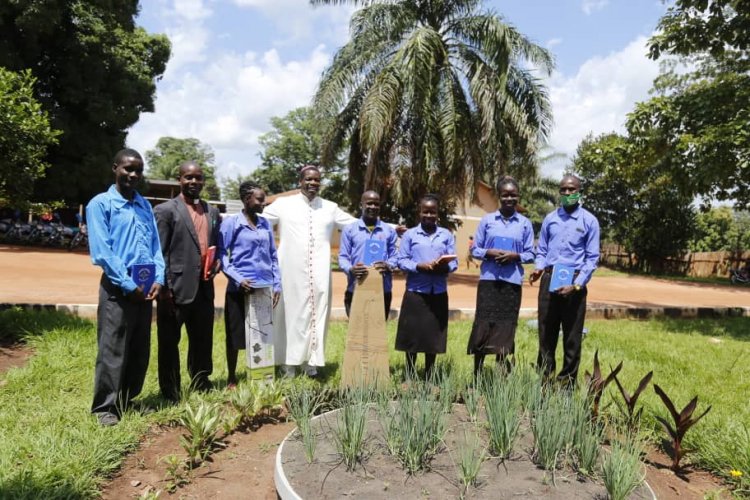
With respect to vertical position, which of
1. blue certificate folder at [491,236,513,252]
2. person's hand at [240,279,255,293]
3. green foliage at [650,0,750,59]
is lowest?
person's hand at [240,279,255,293]

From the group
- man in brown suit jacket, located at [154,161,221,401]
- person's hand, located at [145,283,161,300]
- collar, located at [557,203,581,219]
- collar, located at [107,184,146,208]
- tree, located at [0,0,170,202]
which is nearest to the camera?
collar, located at [107,184,146,208]

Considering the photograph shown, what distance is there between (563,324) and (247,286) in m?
2.73

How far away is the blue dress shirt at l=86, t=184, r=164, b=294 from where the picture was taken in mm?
3457

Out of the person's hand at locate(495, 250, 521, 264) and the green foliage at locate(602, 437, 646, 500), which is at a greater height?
the person's hand at locate(495, 250, 521, 264)

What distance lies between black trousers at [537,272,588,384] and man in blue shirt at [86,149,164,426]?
125 inches

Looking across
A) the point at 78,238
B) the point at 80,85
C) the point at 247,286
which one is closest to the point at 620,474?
the point at 247,286

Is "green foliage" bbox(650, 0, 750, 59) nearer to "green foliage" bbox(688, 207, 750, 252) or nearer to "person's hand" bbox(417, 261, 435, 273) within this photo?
"person's hand" bbox(417, 261, 435, 273)

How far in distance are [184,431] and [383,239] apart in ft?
7.39

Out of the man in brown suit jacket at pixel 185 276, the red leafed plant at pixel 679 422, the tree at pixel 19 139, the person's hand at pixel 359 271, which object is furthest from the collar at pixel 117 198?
the red leafed plant at pixel 679 422

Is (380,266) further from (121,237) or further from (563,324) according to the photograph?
(121,237)

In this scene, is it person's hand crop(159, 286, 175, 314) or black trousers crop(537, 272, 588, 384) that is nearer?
person's hand crop(159, 286, 175, 314)

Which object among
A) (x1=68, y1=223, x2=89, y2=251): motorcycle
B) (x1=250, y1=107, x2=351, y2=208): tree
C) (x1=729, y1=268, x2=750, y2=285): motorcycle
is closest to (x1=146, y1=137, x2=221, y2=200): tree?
(x1=250, y1=107, x2=351, y2=208): tree

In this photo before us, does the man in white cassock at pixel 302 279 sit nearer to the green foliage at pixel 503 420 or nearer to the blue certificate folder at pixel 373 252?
the blue certificate folder at pixel 373 252

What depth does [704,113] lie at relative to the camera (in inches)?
345
